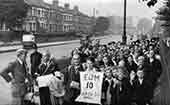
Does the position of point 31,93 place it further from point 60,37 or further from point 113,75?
point 60,37

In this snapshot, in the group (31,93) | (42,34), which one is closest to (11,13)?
(42,34)

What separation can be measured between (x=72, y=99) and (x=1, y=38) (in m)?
17.5

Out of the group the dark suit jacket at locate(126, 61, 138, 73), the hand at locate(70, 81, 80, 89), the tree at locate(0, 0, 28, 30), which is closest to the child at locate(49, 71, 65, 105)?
the hand at locate(70, 81, 80, 89)

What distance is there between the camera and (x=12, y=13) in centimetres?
2844

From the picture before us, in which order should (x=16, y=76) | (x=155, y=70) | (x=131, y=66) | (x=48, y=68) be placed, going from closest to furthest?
1. (x=16, y=76)
2. (x=48, y=68)
3. (x=155, y=70)
4. (x=131, y=66)

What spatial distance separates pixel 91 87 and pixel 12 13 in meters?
23.7

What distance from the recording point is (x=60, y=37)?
1997cm

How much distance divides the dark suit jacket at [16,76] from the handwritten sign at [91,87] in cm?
125

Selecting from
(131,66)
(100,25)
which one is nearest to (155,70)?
(131,66)

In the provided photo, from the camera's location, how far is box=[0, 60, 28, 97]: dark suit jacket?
19.8ft

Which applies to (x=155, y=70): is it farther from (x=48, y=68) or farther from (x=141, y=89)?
(x=48, y=68)

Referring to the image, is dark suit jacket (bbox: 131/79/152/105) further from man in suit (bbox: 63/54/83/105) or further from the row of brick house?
the row of brick house

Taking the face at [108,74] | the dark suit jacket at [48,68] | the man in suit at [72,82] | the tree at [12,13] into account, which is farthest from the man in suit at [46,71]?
the tree at [12,13]

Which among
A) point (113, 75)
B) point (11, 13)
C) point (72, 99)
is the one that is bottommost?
point (72, 99)
